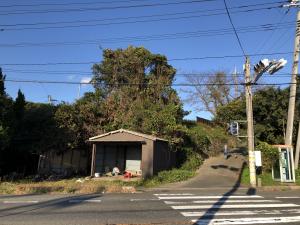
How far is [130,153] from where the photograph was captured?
90.6 feet

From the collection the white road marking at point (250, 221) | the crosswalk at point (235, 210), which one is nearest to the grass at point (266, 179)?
the crosswalk at point (235, 210)

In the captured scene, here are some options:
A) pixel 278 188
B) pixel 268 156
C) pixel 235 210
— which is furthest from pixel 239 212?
pixel 268 156

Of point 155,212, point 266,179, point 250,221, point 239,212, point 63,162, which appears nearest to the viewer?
point 250,221

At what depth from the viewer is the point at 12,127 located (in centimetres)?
2541

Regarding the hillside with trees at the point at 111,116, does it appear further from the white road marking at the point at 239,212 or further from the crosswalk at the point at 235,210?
the white road marking at the point at 239,212

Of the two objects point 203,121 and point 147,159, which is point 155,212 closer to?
point 147,159

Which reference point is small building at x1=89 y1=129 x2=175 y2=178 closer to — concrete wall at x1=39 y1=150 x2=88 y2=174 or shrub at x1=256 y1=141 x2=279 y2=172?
concrete wall at x1=39 y1=150 x2=88 y2=174

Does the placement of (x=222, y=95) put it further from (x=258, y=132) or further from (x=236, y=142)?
(x=258, y=132)


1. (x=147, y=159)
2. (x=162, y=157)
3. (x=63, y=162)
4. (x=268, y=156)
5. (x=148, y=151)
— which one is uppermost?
(x=148, y=151)

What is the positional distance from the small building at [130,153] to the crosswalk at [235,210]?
941 cm

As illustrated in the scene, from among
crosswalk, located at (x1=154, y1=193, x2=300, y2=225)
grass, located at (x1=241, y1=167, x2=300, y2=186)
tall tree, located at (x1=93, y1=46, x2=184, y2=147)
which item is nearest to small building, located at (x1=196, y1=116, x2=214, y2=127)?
tall tree, located at (x1=93, y1=46, x2=184, y2=147)

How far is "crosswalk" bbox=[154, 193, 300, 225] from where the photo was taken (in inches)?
389

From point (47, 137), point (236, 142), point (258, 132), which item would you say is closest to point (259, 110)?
point (258, 132)

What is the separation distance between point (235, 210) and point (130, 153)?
16.5m
